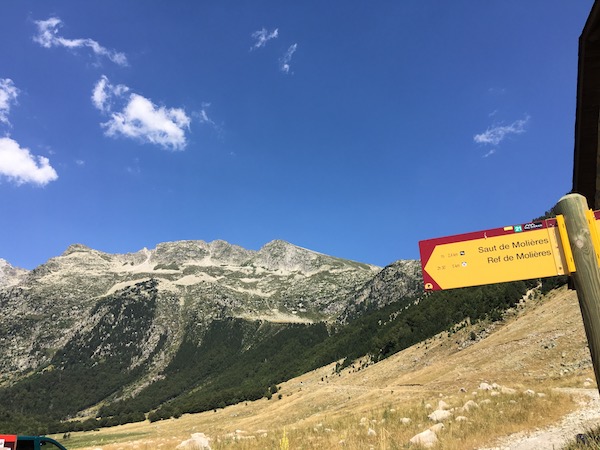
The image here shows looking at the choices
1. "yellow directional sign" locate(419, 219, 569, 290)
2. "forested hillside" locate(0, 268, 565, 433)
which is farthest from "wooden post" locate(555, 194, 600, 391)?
"forested hillside" locate(0, 268, 565, 433)

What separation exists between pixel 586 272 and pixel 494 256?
87 cm

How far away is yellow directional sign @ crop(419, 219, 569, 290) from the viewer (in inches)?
163

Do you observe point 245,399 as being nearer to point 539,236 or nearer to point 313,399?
point 313,399

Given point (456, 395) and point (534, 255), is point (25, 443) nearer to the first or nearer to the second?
point (534, 255)

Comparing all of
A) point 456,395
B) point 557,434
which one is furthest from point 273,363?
point 557,434

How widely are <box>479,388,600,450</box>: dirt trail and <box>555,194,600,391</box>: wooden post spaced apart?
262 inches

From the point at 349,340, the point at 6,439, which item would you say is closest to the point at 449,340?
the point at 6,439

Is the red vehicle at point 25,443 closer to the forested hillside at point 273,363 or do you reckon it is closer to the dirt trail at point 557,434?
the dirt trail at point 557,434

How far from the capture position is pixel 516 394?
674 inches

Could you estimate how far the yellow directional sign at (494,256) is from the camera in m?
4.14

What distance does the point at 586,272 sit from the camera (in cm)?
397

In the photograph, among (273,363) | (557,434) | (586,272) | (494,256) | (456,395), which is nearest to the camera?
(586,272)

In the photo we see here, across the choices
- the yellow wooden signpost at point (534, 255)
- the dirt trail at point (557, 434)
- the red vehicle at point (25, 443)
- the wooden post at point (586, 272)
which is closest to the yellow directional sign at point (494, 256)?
the yellow wooden signpost at point (534, 255)

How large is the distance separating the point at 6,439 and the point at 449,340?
2004 inches
